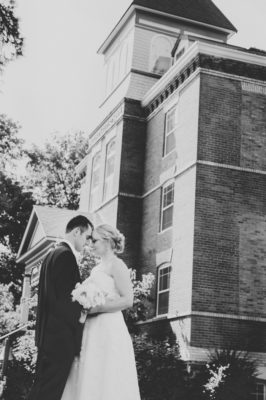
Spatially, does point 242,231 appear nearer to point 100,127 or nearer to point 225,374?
point 225,374

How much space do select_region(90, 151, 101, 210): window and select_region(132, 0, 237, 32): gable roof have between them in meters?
6.54

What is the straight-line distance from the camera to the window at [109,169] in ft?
80.0

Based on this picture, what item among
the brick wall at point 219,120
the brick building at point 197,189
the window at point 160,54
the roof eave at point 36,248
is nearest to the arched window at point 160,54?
the window at point 160,54

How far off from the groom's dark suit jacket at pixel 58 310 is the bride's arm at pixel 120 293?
0.78 feet

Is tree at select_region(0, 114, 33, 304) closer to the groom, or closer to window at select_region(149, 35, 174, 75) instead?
window at select_region(149, 35, 174, 75)

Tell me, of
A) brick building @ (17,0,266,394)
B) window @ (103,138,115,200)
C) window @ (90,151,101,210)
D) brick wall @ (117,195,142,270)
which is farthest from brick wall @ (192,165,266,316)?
window @ (90,151,101,210)

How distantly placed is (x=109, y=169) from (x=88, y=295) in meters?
20.1

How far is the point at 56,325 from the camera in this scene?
4.93m

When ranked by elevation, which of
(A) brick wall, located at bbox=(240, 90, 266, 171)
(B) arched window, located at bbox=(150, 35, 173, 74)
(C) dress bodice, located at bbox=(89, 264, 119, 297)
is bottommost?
(C) dress bodice, located at bbox=(89, 264, 119, 297)

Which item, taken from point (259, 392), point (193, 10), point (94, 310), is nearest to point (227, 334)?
point (259, 392)

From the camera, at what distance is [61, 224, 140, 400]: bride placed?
510 cm

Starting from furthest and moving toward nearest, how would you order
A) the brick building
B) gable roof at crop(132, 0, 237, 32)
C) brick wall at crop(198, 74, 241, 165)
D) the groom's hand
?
gable roof at crop(132, 0, 237, 32) → brick wall at crop(198, 74, 241, 165) → the brick building → the groom's hand

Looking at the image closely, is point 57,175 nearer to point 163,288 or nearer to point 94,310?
point 163,288

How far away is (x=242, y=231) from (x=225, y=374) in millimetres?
4896
